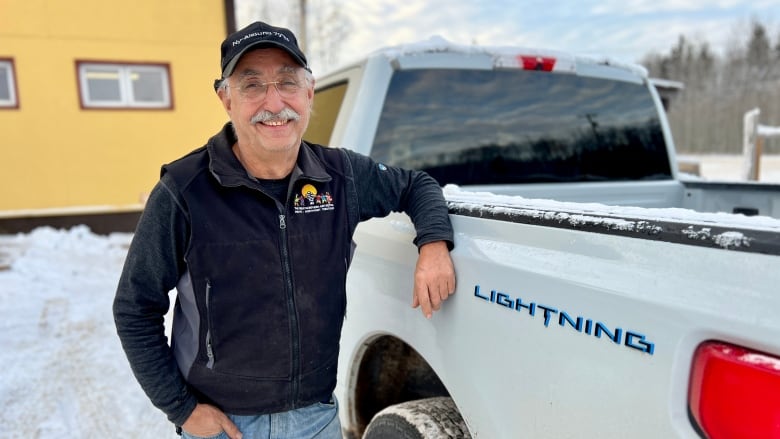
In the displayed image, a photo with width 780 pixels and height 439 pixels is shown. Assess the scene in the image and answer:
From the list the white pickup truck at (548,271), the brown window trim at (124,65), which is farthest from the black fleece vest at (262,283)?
the brown window trim at (124,65)

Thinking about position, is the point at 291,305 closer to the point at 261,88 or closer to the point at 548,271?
the point at 261,88

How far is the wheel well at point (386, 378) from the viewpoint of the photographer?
212cm

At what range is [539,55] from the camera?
104 inches

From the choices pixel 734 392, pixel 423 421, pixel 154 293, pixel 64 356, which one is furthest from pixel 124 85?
pixel 734 392

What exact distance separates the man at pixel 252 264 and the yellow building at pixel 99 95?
29.5 feet

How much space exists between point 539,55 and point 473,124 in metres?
0.50

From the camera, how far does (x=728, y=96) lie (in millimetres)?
34375

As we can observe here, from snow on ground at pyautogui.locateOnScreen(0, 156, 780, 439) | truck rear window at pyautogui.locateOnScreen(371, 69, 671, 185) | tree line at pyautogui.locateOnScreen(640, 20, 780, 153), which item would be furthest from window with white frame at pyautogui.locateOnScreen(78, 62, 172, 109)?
tree line at pyautogui.locateOnScreen(640, 20, 780, 153)

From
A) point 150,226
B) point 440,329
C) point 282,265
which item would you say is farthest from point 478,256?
point 150,226

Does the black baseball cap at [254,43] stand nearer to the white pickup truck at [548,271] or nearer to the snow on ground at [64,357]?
the white pickup truck at [548,271]

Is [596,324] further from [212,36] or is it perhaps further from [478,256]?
[212,36]

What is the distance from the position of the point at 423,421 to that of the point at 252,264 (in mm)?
709

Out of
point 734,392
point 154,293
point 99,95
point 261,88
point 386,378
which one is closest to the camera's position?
point 734,392

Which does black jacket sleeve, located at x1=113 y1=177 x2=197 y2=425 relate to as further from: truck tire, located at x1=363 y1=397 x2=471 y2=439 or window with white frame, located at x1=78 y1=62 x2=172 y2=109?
window with white frame, located at x1=78 y1=62 x2=172 y2=109
